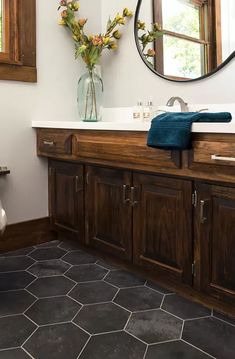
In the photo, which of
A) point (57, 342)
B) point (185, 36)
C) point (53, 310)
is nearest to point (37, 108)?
point (185, 36)

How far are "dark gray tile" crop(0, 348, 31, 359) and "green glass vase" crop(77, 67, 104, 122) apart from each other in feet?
5.31

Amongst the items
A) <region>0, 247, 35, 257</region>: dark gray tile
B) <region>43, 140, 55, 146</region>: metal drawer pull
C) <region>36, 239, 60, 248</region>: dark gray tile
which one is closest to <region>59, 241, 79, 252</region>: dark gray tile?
<region>36, 239, 60, 248</region>: dark gray tile

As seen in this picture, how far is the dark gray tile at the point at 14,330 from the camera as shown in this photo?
1451mm

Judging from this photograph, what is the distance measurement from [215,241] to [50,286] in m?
0.87

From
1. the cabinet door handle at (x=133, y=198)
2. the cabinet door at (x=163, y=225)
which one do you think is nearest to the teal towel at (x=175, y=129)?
the cabinet door at (x=163, y=225)

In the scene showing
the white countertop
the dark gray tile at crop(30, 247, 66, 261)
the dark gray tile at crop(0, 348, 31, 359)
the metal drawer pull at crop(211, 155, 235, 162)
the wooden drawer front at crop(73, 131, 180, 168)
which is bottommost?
the dark gray tile at crop(0, 348, 31, 359)

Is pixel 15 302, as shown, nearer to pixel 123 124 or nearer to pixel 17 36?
pixel 123 124

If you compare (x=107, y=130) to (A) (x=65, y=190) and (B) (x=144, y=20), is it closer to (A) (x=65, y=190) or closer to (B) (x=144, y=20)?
(A) (x=65, y=190)

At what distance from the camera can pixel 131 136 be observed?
6.20ft

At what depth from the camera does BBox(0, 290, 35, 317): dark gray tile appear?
170 cm

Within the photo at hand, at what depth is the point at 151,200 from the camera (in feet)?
6.16

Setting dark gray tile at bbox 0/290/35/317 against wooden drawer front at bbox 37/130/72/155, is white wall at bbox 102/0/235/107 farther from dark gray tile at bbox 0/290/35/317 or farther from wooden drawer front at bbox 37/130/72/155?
dark gray tile at bbox 0/290/35/317

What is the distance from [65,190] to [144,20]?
119cm

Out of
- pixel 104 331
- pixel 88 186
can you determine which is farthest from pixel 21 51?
pixel 104 331
